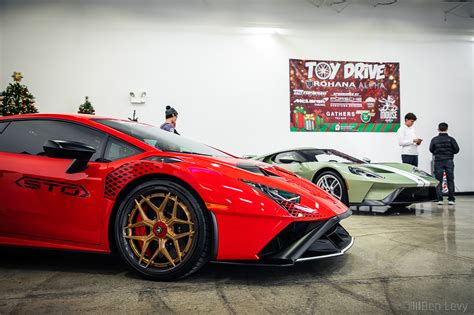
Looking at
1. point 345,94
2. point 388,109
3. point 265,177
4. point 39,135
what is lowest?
point 265,177

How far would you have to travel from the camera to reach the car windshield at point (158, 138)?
2357 mm

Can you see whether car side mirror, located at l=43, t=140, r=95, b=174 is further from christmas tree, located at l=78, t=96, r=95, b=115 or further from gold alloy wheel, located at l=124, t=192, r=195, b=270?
christmas tree, located at l=78, t=96, r=95, b=115

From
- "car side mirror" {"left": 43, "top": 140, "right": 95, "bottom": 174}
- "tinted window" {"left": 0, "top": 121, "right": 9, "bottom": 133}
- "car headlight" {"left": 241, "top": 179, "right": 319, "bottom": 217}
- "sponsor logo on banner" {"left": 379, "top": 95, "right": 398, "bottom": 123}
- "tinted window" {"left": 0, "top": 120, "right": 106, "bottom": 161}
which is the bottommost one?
"car headlight" {"left": 241, "top": 179, "right": 319, "bottom": 217}

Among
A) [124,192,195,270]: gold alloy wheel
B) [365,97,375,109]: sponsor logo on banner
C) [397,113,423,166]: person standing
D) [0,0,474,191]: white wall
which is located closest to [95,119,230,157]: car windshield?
[124,192,195,270]: gold alloy wheel

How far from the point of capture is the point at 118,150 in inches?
86.9

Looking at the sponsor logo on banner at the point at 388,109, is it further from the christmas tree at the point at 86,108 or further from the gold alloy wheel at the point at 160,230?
the gold alloy wheel at the point at 160,230

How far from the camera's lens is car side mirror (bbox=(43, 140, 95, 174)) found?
2057 mm

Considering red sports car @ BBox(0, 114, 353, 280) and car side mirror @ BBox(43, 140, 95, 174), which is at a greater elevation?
car side mirror @ BBox(43, 140, 95, 174)

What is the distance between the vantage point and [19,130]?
246 cm

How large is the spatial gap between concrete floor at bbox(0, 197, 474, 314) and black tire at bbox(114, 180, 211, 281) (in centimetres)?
9

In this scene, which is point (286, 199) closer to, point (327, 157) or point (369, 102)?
point (327, 157)

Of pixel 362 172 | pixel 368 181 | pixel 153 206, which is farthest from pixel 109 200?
pixel 362 172

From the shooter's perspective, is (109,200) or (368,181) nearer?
(109,200)

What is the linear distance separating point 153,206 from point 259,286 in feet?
2.32
